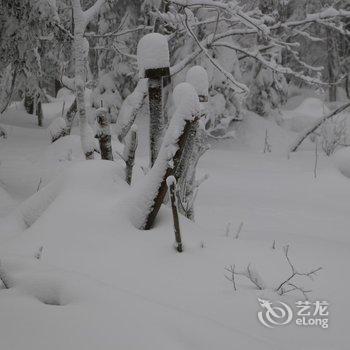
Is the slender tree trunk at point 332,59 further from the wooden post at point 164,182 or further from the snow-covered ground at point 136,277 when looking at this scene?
the wooden post at point 164,182

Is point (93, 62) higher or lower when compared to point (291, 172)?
higher

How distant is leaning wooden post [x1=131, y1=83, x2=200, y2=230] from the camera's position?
10.0 feet

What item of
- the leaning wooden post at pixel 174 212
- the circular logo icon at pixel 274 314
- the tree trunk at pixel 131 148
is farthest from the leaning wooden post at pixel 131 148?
the circular logo icon at pixel 274 314

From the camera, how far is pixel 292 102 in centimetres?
3136

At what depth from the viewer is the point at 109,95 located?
1301 cm

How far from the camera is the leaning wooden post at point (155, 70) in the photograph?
3.54m

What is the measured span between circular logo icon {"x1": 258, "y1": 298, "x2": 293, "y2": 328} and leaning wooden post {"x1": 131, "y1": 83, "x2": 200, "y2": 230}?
114 cm

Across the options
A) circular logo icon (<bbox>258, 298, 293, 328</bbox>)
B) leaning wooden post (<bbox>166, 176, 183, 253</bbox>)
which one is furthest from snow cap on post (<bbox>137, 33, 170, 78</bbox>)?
circular logo icon (<bbox>258, 298, 293, 328</bbox>)

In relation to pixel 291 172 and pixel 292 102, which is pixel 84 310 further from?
pixel 292 102

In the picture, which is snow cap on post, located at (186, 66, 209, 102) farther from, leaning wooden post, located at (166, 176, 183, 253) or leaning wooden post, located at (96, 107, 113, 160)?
leaning wooden post, located at (166, 176, 183, 253)

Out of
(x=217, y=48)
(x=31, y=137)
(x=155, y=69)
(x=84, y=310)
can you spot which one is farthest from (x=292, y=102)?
(x=84, y=310)

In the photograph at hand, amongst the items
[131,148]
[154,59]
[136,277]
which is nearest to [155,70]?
[154,59]

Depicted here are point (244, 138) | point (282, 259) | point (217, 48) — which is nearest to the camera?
point (282, 259)

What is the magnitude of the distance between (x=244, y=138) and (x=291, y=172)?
5.30 meters
